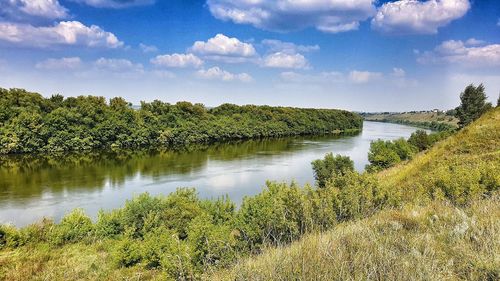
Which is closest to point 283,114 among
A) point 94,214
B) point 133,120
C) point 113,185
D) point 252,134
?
point 252,134

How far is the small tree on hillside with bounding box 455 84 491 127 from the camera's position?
55875mm

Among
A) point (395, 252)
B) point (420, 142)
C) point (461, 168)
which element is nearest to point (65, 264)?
point (395, 252)

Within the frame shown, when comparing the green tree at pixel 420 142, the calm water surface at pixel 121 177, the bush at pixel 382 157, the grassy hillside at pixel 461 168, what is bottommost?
the calm water surface at pixel 121 177

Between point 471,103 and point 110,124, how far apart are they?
61.9 metres

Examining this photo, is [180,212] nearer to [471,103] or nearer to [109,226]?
[109,226]

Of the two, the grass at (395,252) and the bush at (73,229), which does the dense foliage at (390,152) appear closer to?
the bush at (73,229)

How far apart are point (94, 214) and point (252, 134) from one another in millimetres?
72769

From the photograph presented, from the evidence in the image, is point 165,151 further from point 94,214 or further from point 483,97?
point 483,97

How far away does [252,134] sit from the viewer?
96938mm

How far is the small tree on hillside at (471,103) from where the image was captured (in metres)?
55.9

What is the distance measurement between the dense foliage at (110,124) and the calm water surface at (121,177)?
700 cm

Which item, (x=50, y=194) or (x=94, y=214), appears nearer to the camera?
(x=94, y=214)

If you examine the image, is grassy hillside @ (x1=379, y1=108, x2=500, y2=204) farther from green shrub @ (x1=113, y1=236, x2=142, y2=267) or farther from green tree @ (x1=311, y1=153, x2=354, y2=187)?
green tree @ (x1=311, y1=153, x2=354, y2=187)

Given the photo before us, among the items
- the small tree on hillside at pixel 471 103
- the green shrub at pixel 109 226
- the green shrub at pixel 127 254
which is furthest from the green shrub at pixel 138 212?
the small tree on hillside at pixel 471 103
